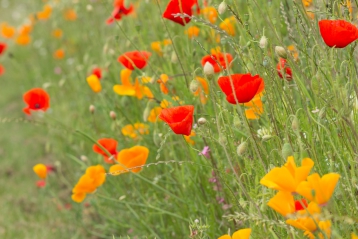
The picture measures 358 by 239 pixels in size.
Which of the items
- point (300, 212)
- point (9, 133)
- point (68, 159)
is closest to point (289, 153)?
point (300, 212)

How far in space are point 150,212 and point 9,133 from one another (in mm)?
2651

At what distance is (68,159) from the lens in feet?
12.0

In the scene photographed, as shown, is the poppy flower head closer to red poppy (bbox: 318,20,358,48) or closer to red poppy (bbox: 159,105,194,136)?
red poppy (bbox: 159,105,194,136)

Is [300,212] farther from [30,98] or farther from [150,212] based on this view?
[30,98]

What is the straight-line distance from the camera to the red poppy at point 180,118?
4.89 ft

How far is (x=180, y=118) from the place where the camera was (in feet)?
5.04

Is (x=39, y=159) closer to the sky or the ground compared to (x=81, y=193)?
closer to the ground

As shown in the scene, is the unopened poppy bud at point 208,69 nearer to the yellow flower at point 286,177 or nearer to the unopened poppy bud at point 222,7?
the unopened poppy bud at point 222,7

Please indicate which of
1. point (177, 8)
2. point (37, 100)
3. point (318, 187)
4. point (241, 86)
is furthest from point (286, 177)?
point (37, 100)

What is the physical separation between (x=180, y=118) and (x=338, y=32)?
0.44 metres

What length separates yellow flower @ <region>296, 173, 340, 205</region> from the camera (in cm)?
110

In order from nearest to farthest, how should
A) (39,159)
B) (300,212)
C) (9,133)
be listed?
(300,212), (39,159), (9,133)

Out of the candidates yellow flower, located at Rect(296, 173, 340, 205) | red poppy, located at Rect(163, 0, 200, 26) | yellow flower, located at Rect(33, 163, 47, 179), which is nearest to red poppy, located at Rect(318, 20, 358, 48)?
yellow flower, located at Rect(296, 173, 340, 205)

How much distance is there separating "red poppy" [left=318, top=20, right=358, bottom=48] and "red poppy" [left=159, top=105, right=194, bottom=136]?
377 mm
